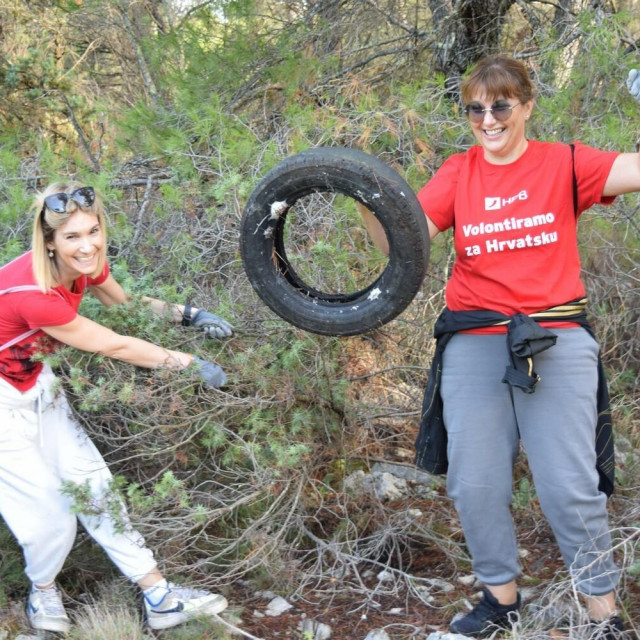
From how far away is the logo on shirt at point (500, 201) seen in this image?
277 cm

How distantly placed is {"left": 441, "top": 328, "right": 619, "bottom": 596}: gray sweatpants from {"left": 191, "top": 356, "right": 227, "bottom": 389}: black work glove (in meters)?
1.07

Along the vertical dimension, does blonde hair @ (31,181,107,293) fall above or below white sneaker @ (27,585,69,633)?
above

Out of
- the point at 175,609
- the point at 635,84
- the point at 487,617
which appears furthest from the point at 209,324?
the point at 635,84

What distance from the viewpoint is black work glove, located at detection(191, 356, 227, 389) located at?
3457 millimetres

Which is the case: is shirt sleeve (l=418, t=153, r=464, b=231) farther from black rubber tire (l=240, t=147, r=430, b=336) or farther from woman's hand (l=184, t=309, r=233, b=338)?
woman's hand (l=184, t=309, r=233, b=338)

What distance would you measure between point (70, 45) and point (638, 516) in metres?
6.27

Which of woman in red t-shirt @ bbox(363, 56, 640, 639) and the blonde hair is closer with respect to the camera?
woman in red t-shirt @ bbox(363, 56, 640, 639)

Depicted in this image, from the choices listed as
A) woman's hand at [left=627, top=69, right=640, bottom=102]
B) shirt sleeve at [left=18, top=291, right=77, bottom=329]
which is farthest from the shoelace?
woman's hand at [left=627, top=69, right=640, bottom=102]

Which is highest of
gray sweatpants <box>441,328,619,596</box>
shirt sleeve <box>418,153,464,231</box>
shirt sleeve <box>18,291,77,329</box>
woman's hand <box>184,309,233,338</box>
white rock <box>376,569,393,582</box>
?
shirt sleeve <box>418,153,464,231</box>

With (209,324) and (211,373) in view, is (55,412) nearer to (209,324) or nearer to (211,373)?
(211,373)

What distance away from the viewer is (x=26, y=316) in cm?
312

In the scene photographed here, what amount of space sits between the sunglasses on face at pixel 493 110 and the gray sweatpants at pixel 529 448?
0.77 meters

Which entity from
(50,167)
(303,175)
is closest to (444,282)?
(303,175)

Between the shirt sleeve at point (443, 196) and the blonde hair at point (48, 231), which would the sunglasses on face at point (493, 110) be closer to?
the shirt sleeve at point (443, 196)
